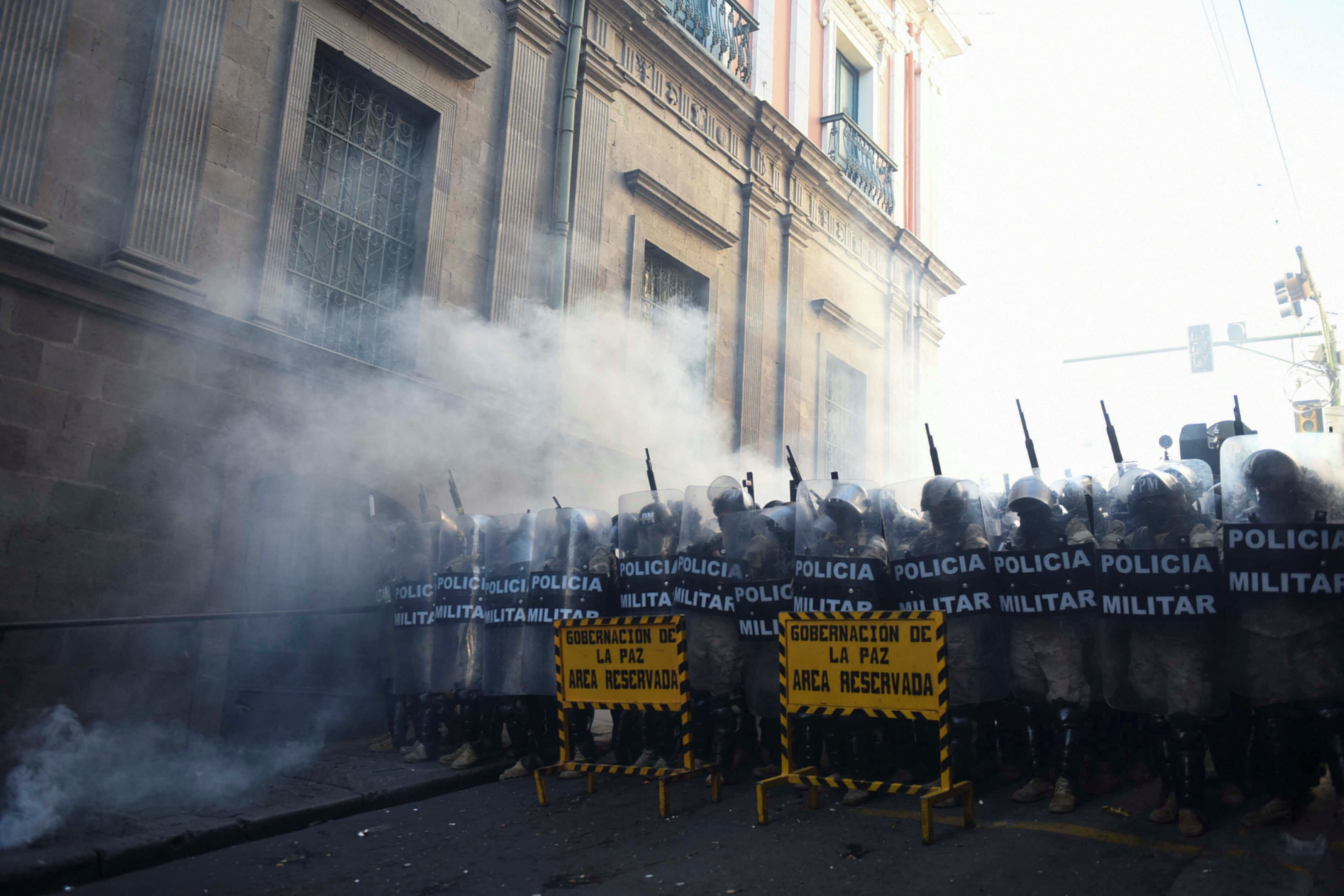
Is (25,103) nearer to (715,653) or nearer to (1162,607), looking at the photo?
(715,653)

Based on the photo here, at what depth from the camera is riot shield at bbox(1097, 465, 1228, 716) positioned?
4887 millimetres

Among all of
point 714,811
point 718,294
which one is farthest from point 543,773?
point 718,294

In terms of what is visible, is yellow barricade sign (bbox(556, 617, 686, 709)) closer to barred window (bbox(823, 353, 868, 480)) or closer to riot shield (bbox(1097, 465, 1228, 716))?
riot shield (bbox(1097, 465, 1228, 716))

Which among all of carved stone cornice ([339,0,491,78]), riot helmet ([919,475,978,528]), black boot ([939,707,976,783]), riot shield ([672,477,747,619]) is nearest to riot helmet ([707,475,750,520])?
riot shield ([672,477,747,619])

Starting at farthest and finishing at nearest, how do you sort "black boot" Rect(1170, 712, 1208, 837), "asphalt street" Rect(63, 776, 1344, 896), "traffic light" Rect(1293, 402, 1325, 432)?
"traffic light" Rect(1293, 402, 1325, 432) → "black boot" Rect(1170, 712, 1208, 837) → "asphalt street" Rect(63, 776, 1344, 896)

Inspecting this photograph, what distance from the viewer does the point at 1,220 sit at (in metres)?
6.70

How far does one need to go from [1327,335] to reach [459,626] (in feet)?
64.8

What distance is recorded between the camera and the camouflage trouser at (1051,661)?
531 centimetres

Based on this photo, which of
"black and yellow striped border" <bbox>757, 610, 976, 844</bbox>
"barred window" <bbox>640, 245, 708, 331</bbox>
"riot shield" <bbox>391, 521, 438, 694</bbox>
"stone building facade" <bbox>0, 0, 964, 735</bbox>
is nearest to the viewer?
"black and yellow striped border" <bbox>757, 610, 976, 844</bbox>

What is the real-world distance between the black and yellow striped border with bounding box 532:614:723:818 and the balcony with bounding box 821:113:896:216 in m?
12.3

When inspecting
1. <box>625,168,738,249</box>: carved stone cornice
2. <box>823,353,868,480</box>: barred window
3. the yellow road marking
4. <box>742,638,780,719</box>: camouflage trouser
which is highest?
<box>625,168,738,249</box>: carved stone cornice

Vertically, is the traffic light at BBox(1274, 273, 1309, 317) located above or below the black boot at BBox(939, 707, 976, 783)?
above

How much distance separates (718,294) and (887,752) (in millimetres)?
8952

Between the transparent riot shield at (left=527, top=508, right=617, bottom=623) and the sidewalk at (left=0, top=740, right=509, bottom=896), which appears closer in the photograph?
the sidewalk at (left=0, top=740, right=509, bottom=896)
